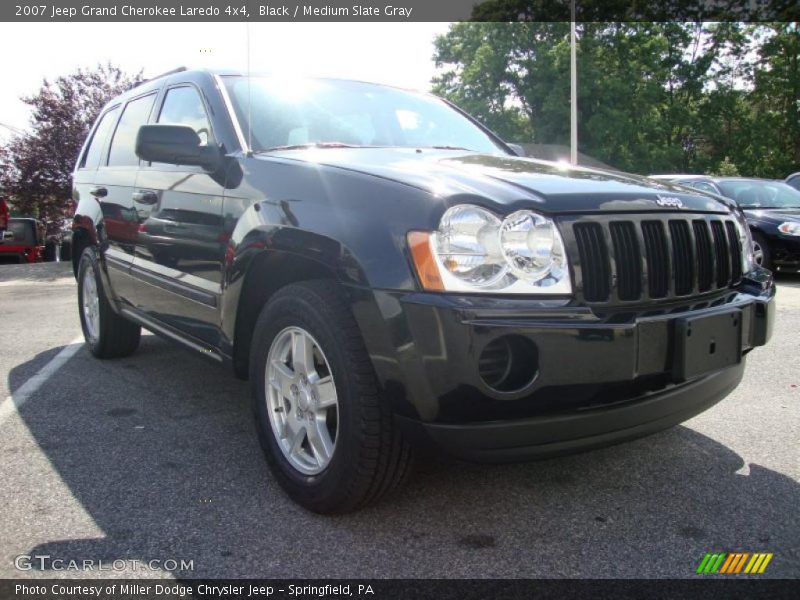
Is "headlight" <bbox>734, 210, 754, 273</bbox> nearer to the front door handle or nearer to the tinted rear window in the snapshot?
the front door handle

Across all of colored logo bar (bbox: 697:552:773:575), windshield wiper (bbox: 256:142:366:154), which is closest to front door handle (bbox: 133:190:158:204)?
windshield wiper (bbox: 256:142:366:154)

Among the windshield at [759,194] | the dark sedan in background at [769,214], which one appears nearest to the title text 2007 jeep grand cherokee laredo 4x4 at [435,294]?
the dark sedan in background at [769,214]

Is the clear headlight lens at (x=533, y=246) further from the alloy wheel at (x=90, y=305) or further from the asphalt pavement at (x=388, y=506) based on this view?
the alloy wheel at (x=90, y=305)

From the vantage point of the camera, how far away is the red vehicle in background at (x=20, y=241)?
48.9 feet

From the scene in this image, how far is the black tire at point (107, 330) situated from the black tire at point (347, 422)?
2778mm

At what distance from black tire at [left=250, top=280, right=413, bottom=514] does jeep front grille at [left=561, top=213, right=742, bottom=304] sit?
2.42ft

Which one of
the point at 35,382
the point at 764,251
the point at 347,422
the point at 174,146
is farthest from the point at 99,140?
the point at 764,251

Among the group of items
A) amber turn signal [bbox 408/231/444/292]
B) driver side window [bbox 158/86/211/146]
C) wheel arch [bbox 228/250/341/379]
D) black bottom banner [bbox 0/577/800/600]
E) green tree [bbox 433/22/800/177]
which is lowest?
black bottom banner [bbox 0/577/800/600]

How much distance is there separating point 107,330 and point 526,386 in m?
3.72

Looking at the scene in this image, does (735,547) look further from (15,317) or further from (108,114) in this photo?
(15,317)

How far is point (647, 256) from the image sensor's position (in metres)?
2.23

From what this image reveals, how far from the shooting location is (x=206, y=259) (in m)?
3.03

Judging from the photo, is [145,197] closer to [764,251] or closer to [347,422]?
[347,422]

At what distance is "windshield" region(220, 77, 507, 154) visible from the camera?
308 cm
